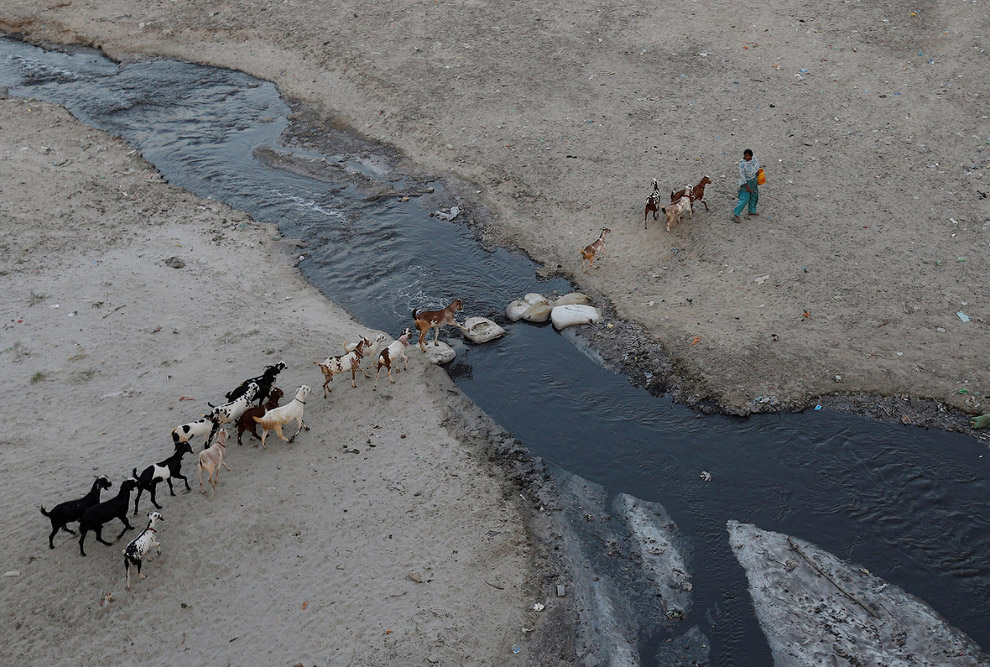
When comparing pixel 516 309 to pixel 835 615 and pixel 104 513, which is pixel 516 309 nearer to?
pixel 835 615

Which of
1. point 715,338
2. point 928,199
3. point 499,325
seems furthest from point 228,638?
point 928,199

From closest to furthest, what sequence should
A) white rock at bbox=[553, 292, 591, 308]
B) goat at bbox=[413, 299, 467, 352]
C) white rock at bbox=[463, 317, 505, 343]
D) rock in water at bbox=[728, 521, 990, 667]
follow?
rock in water at bbox=[728, 521, 990, 667]
goat at bbox=[413, 299, 467, 352]
white rock at bbox=[463, 317, 505, 343]
white rock at bbox=[553, 292, 591, 308]

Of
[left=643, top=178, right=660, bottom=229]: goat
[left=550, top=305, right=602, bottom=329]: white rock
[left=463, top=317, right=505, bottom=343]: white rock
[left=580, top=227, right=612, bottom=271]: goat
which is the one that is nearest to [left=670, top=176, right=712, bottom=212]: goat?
[left=643, top=178, right=660, bottom=229]: goat

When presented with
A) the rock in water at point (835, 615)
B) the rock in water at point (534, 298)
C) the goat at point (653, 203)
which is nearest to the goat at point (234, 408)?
the rock in water at point (534, 298)

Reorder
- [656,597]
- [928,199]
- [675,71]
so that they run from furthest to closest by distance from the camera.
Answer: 1. [675,71]
2. [928,199]
3. [656,597]

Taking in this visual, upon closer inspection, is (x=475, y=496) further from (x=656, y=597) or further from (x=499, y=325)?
(x=499, y=325)

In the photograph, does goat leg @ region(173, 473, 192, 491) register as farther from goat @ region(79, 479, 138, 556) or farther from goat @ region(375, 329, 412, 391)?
goat @ region(375, 329, 412, 391)

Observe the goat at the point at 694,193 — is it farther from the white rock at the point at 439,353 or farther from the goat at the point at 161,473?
the goat at the point at 161,473
